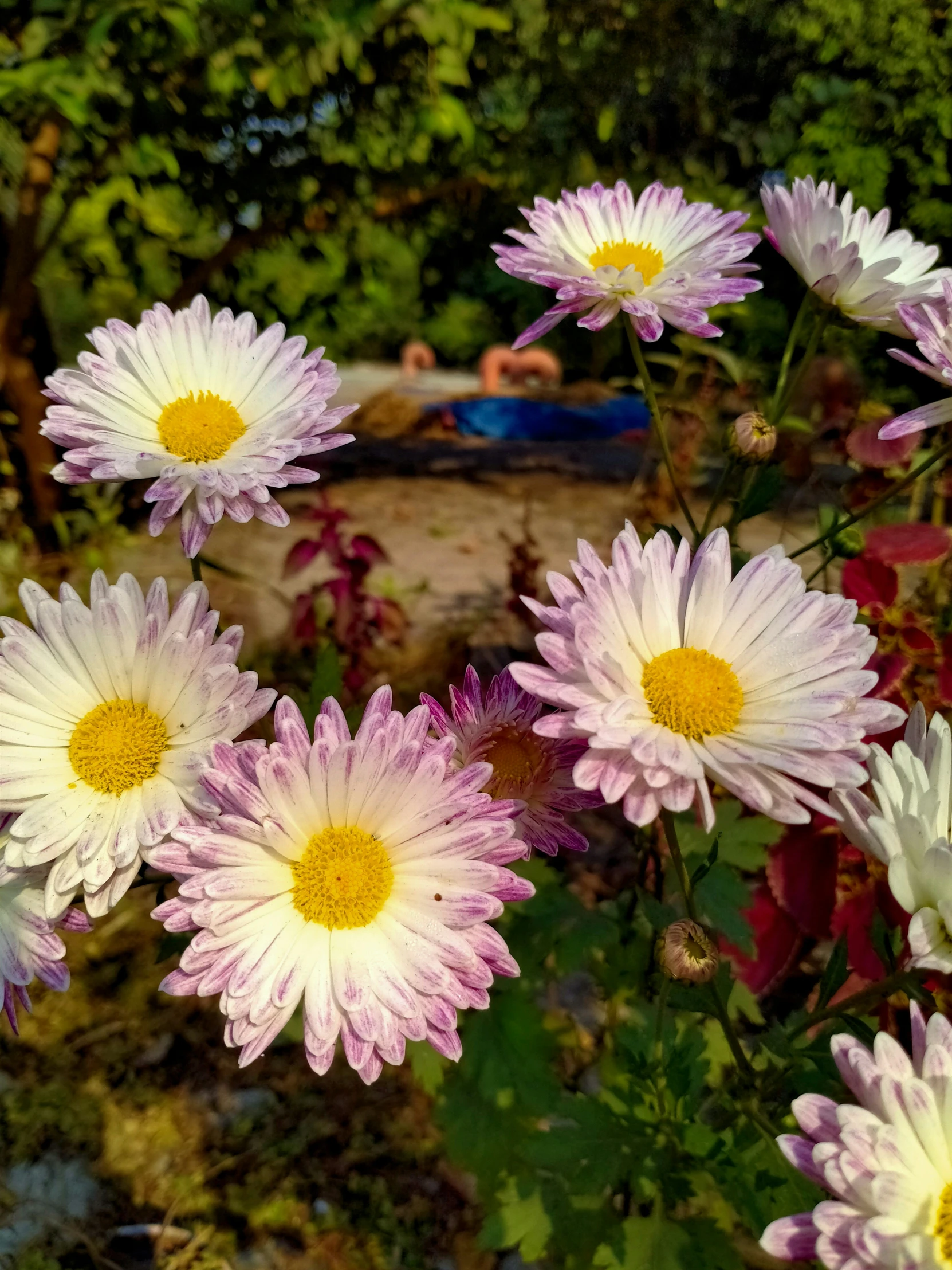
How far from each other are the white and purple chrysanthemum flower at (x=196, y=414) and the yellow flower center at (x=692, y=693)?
36 centimetres

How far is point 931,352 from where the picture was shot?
2.57ft

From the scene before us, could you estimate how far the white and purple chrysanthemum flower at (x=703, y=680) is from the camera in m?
0.63

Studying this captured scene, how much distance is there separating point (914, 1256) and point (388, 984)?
0.38 meters

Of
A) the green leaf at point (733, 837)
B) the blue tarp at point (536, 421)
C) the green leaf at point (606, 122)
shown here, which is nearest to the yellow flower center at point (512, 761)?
the green leaf at point (733, 837)

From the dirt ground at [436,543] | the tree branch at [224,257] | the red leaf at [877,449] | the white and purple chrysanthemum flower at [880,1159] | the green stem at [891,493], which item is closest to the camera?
the white and purple chrysanthemum flower at [880,1159]

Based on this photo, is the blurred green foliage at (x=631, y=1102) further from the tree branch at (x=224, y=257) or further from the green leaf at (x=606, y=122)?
the tree branch at (x=224, y=257)

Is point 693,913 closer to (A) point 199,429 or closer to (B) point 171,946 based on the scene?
(B) point 171,946

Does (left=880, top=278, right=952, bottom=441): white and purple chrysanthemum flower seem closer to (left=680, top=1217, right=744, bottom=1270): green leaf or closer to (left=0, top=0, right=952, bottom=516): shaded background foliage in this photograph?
(left=680, top=1217, right=744, bottom=1270): green leaf

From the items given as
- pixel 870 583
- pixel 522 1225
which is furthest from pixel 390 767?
pixel 870 583

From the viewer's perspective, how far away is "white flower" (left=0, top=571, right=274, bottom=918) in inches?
27.3

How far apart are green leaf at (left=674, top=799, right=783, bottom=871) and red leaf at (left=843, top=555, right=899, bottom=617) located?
15.9 inches

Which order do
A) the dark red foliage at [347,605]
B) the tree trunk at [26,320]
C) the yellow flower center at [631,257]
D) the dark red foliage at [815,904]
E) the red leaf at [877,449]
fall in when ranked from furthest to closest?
A: the tree trunk at [26,320]
the dark red foliage at [347,605]
the red leaf at [877,449]
the dark red foliage at [815,904]
the yellow flower center at [631,257]

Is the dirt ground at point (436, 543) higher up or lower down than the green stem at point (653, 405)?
higher up

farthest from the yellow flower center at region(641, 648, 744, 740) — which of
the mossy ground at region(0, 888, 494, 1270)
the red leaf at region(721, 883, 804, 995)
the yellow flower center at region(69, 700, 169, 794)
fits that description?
the mossy ground at region(0, 888, 494, 1270)
